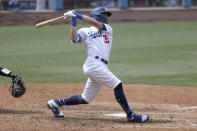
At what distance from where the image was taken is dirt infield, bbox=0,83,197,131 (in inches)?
239

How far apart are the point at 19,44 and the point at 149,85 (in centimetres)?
737

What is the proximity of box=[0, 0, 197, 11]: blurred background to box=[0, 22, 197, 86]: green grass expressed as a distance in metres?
4.08

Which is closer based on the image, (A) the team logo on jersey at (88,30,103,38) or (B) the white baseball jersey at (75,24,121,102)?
(B) the white baseball jersey at (75,24,121,102)

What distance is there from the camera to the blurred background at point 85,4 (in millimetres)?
23875

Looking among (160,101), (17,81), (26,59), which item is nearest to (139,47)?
(26,59)

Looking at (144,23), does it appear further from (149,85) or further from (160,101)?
(160,101)

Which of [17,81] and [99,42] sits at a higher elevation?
[99,42]

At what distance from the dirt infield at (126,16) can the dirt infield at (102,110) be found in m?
11.7

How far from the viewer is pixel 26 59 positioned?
519 inches

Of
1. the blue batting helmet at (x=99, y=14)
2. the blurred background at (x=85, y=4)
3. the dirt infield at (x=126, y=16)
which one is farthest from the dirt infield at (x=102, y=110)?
the blurred background at (x=85, y=4)

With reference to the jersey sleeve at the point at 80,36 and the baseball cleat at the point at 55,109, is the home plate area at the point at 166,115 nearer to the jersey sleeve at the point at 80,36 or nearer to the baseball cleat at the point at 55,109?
the baseball cleat at the point at 55,109

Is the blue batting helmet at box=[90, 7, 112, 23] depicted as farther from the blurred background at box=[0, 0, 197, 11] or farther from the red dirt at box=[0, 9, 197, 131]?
the blurred background at box=[0, 0, 197, 11]

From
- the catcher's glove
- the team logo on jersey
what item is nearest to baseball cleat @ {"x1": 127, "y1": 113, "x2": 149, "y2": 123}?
the team logo on jersey

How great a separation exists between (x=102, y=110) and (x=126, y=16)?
50.9 feet
